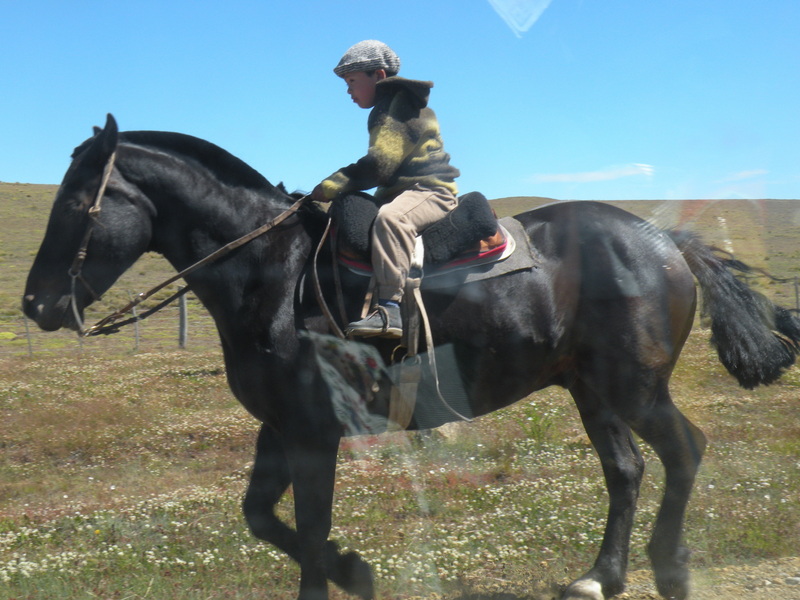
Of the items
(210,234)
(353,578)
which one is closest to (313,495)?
(353,578)

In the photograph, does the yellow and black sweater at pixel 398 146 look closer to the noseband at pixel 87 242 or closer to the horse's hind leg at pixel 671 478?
the noseband at pixel 87 242

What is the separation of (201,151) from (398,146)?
107 centimetres

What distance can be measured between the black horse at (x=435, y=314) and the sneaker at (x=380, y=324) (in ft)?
0.63

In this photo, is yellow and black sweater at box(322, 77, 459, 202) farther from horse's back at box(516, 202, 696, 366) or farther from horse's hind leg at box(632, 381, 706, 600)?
horse's hind leg at box(632, 381, 706, 600)

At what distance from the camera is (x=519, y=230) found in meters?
4.41

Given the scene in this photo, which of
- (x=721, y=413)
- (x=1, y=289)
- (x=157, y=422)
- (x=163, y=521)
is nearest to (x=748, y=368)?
(x=163, y=521)

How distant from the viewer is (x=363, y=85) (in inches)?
166

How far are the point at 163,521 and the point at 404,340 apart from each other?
10.7 ft

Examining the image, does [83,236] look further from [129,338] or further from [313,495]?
[129,338]

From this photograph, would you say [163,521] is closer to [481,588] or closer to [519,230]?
[481,588]

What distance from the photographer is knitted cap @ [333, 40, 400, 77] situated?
163 inches

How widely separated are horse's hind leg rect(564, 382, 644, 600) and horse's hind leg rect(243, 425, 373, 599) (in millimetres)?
1250

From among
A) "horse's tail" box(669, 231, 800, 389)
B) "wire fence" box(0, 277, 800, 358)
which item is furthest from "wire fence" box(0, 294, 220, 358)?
"horse's tail" box(669, 231, 800, 389)

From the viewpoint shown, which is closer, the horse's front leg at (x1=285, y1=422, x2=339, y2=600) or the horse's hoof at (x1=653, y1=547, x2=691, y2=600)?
the horse's front leg at (x1=285, y1=422, x2=339, y2=600)
